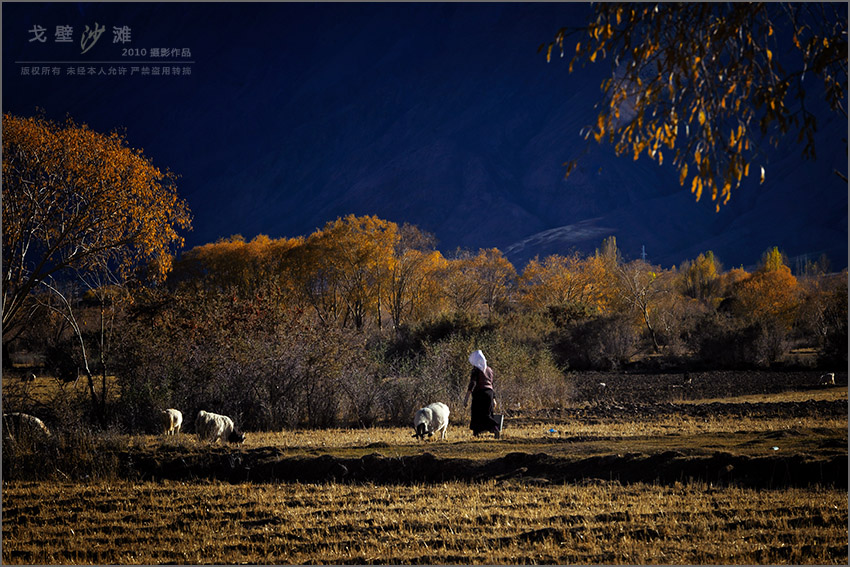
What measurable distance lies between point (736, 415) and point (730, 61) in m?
14.9

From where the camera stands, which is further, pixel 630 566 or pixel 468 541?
pixel 468 541

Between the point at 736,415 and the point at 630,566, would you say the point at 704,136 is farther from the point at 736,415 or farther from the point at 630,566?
the point at 736,415

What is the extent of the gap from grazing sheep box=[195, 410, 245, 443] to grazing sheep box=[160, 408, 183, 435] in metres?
1.89

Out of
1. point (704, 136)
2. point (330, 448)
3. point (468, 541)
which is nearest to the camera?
point (704, 136)

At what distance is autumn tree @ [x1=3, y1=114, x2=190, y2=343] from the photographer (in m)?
16.8

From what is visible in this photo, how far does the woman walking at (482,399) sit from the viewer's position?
→ 46.9 ft

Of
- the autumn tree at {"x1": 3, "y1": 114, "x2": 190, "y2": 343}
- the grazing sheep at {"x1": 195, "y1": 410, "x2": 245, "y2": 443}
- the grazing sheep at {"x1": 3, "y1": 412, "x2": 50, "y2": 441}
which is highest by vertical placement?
the autumn tree at {"x1": 3, "y1": 114, "x2": 190, "y2": 343}

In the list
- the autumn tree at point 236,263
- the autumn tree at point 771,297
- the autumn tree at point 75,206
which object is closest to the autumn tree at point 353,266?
the autumn tree at point 236,263

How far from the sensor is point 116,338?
792 inches

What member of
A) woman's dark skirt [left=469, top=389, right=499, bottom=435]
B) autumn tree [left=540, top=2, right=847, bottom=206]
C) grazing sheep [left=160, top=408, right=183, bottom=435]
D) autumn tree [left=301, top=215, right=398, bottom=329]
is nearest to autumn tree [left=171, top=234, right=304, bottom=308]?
autumn tree [left=301, top=215, right=398, bottom=329]

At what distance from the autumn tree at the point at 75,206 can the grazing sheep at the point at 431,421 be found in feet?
26.6

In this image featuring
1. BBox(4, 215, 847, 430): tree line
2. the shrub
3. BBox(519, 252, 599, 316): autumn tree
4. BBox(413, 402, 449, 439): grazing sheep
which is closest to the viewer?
BBox(413, 402, 449, 439): grazing sheep

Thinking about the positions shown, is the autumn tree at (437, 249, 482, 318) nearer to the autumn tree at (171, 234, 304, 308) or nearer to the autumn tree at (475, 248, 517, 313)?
the autumn tree at (475, 248, 517, 313)

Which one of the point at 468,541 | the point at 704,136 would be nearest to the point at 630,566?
the point at 468,541
